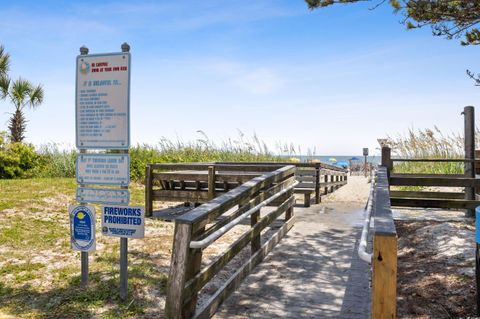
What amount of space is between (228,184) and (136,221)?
535cm

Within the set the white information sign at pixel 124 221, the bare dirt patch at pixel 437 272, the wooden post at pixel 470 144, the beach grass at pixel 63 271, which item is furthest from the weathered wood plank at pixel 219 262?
the wooden post at pixel 470 144

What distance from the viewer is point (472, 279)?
16.8ft

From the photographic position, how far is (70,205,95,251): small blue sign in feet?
17.4

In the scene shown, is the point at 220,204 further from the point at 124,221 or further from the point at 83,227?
the point at 83,227

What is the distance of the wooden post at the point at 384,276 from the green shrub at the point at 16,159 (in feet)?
60.8

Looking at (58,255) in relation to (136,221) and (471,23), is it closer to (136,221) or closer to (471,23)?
(136,221)

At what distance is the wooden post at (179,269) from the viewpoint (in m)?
3.86

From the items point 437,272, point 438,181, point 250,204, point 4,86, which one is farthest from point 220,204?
point 4,86

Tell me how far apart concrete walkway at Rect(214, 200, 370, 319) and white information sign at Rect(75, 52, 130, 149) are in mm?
2308

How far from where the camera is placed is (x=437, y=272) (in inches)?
219

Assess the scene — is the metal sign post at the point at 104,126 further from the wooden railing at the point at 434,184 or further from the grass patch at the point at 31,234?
the wooden railing at the point at 434,184

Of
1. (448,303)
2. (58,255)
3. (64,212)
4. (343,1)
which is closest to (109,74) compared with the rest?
(58,255)

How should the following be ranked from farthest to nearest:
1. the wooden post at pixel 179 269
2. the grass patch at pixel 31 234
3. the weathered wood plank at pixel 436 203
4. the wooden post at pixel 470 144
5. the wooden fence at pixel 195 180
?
the wooden fence at pixel 195 180 → the wooden post at pixel 470 144 → the weathered wood plank at pixel 436 203 → the grass patch at pixel 31 234 → the wooden post at pixel 179 269

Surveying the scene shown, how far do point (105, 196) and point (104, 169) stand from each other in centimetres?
31
